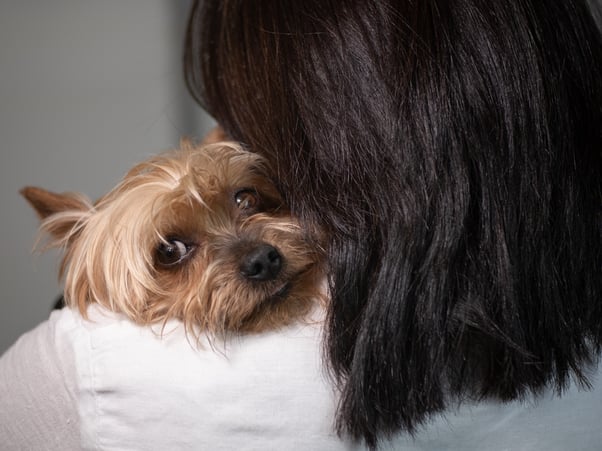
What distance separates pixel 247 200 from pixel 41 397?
18.3 inches

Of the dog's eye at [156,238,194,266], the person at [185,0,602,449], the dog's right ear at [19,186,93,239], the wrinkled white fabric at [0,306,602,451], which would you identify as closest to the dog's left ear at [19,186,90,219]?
the dog's right ear at [19,186,93,239]

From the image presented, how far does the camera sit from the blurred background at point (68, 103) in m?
2.20

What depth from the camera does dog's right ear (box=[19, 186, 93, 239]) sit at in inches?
46.3

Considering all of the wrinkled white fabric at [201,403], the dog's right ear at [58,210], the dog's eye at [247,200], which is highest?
the dog's right ear at [58,210]

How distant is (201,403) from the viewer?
0.81 m

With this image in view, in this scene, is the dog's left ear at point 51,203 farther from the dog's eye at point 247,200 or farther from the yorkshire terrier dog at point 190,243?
the dog's eye at point 247,200

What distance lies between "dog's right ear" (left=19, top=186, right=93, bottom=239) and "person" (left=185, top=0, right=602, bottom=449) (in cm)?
50

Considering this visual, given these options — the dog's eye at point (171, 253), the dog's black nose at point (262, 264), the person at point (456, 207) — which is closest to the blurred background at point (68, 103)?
the dog's eye at point (171, 253)

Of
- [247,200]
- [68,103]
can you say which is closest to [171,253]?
[247,200]

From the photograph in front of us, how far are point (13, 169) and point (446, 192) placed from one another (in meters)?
1.80

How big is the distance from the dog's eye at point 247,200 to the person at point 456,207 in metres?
0.30

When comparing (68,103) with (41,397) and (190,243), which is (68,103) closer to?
(190,243)

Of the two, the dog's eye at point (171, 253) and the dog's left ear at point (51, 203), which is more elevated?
the dog's left ear at point (51, 203)

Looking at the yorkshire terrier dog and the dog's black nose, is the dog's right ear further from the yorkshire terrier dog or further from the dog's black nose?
the dog's black nose
